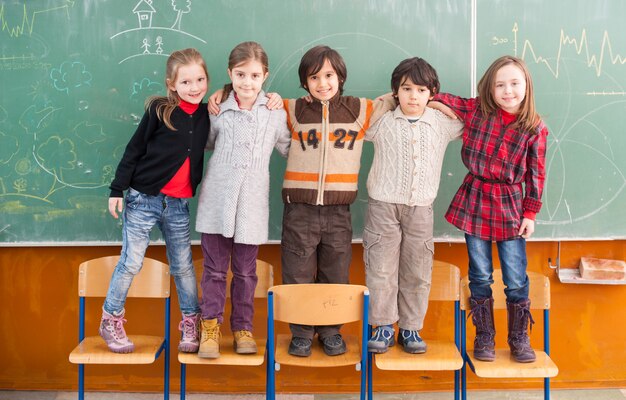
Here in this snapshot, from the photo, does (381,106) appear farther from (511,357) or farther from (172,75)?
(511,357)

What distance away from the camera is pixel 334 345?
2.59 meters

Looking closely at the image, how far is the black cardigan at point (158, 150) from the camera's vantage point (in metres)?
2.57

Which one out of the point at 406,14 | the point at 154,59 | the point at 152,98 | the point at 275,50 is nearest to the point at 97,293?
the point at 152,98

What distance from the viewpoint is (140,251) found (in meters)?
2.67

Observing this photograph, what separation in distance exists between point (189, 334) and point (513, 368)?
54.3 inches

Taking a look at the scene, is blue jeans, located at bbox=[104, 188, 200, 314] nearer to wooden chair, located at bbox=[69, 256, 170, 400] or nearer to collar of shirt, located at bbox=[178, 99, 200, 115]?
wooden chair, located at bbox=[69, 256, 170, 400]

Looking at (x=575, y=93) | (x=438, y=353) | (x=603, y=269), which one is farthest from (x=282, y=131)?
(x=603, y=269)

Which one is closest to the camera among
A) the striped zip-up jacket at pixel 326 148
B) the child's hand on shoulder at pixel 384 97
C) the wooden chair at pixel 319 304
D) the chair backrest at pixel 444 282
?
the wooden chair at pixel 319 304

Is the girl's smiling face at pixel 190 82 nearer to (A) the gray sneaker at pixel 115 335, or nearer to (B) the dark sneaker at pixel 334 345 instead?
(A) the gray sneaker at pixel 115 335

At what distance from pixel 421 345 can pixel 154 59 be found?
1.79m

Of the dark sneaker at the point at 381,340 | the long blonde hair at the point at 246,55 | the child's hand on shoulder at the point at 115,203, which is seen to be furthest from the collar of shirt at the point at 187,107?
the dark sneaker at the point at 381,340

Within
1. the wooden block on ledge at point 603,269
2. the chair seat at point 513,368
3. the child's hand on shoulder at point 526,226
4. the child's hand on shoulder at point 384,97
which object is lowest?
the chair seat at point 513,368

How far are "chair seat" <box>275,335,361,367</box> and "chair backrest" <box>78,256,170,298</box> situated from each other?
1.96ft

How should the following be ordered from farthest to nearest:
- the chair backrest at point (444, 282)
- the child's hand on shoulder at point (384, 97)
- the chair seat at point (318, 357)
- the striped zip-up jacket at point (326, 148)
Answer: the chair backrest at point (444, 282), the child's hand on shoulder at point (384, 97), the striped zip-up jacket at point (326, 148), the chair seat at point (318, 357)
